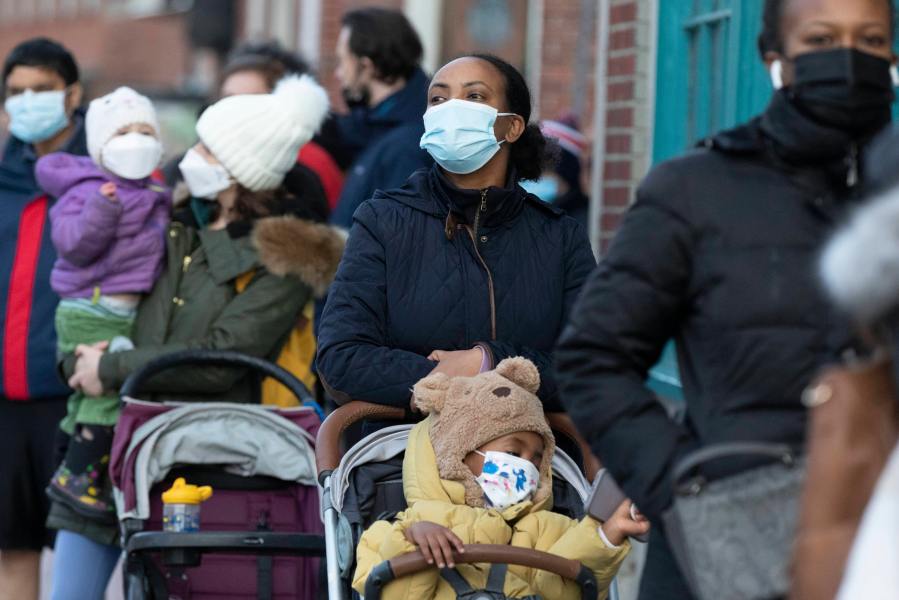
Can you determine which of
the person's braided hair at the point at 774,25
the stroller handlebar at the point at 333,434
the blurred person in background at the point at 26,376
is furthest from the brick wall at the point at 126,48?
the person's braided hair at the point at 774,25

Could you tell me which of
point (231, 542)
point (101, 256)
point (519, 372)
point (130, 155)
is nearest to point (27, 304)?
point (101, 256)

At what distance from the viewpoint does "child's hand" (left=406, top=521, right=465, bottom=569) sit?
3895 mm


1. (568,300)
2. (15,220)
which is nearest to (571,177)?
(15,220)

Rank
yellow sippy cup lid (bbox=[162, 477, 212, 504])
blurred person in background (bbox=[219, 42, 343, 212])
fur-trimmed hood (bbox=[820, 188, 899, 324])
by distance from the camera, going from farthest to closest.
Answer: blurred person in background (bbox=[219, 42, 343, 212]) < yellow sippy cup lid (bbox=[162, 477, 212, 504]) < fur-trimmed hood (bbox=[820, 188, 899, 324])

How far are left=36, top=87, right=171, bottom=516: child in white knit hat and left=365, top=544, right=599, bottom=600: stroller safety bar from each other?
81.6 inches

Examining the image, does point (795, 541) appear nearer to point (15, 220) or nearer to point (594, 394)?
point (594, 394)

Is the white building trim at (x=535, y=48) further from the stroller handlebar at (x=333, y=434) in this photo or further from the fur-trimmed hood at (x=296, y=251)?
the stroller handlebar at (x=333, y=434)

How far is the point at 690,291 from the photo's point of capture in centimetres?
317

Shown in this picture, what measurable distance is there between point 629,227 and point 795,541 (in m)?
0.71

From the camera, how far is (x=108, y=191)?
599 centimetres

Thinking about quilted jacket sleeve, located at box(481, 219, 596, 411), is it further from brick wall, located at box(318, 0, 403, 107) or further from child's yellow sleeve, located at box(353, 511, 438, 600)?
brick wall, located at box(318, 0, 403, 107)

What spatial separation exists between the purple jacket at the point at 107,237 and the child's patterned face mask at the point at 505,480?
6.74 feet

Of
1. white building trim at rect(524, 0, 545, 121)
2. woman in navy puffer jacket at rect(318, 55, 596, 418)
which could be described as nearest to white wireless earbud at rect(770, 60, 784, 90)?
woman in navy puffer jacket at rect(318, 55, 596, 418)

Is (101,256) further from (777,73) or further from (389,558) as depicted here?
(777,73)
